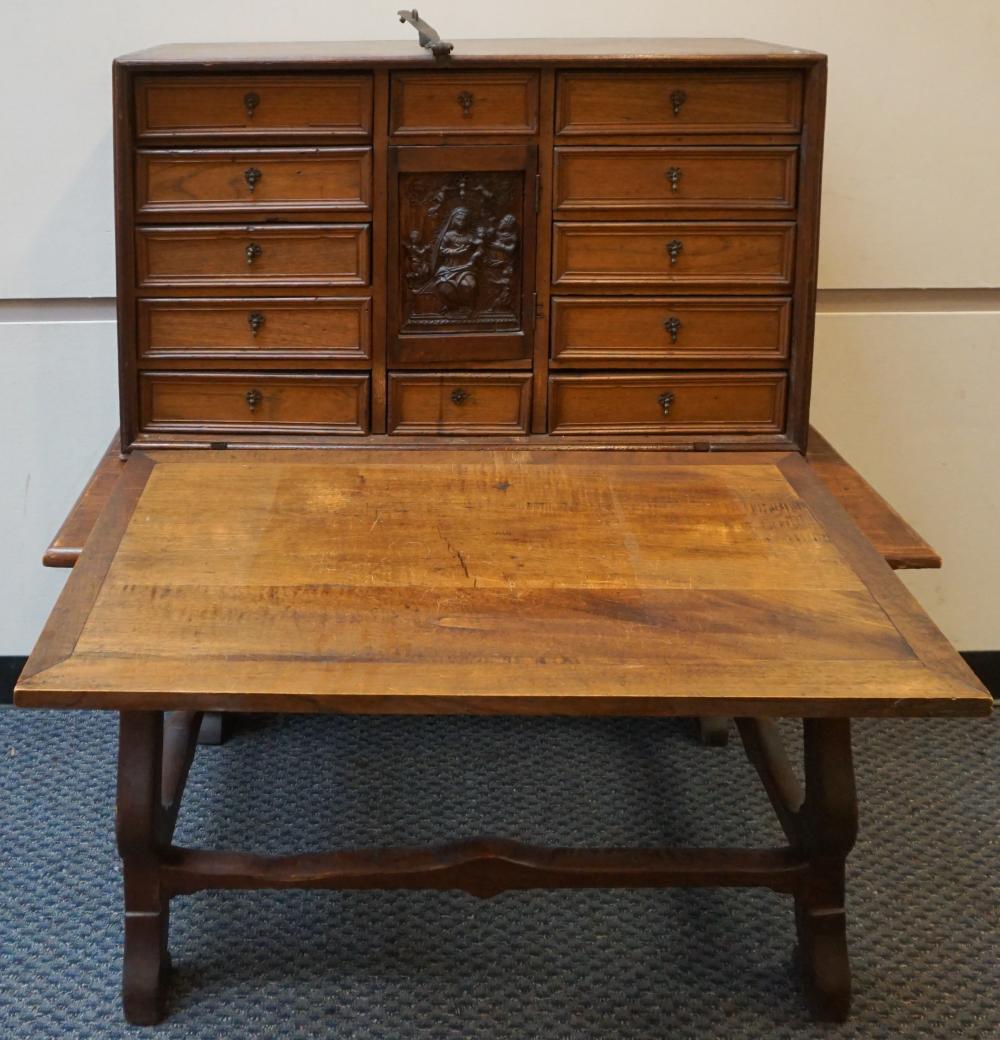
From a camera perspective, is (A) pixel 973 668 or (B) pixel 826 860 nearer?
(B) pixel 826 860

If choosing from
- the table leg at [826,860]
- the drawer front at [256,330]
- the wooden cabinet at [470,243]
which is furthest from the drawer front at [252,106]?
the table leg at [826,860]

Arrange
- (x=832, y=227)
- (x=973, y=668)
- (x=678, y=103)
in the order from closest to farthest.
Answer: (x=678, y=103), (x=832, y=227), (x=973, y=668)

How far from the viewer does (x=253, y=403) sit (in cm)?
265

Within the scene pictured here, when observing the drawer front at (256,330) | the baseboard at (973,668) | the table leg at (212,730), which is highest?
the drawer front at (256,330)

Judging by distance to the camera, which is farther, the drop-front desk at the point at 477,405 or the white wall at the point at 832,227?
the white wall at the point at 832,227

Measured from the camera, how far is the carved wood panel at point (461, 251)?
2537 mm

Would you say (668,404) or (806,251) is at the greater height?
(806,251)

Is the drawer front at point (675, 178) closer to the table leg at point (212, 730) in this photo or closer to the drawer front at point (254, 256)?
the drawer front at point (254, 256)

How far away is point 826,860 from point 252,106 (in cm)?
160

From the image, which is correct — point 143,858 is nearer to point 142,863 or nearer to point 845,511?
point 142,863

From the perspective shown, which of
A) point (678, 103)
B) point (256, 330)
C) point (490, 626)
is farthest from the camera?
point (256, 330)

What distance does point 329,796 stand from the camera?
9.72 ft

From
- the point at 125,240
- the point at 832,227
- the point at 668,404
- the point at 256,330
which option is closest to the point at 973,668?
the point at 832,227

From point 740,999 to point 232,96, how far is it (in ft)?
5.81
